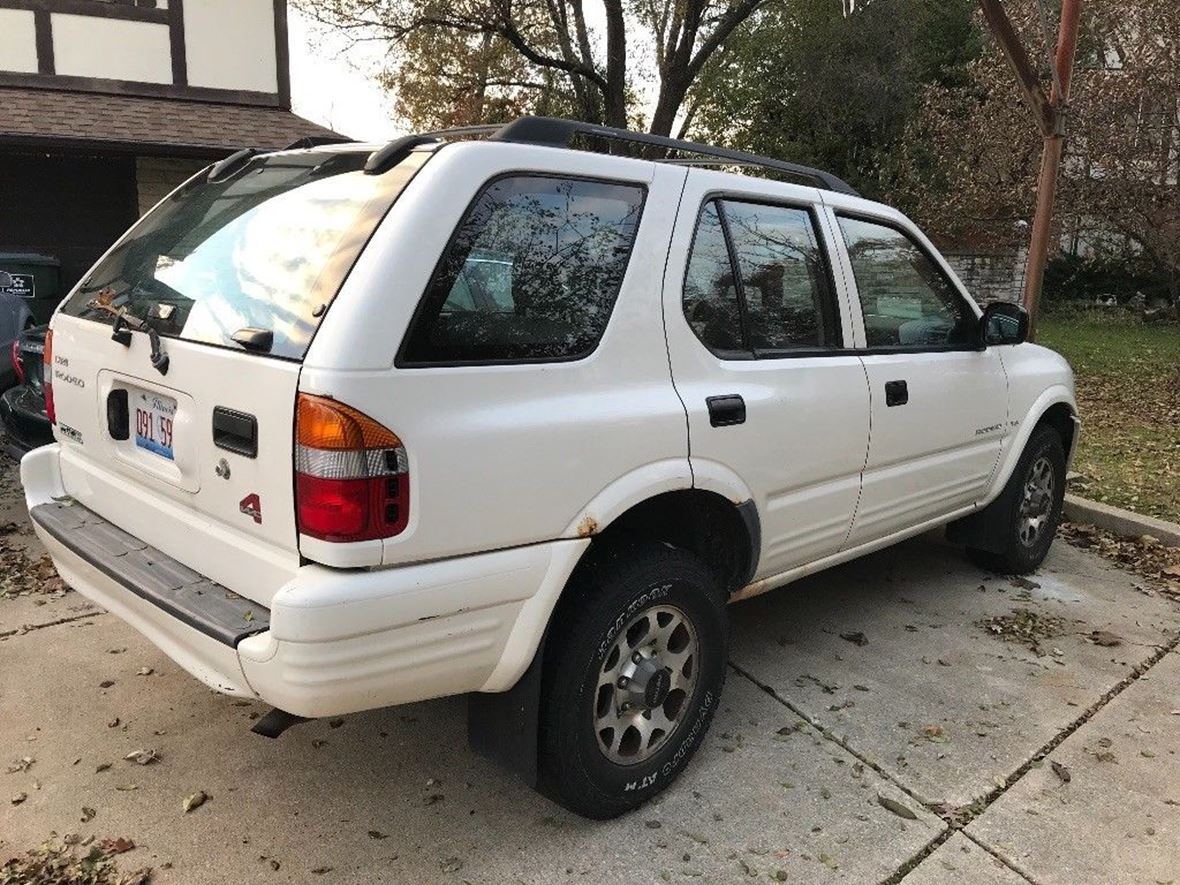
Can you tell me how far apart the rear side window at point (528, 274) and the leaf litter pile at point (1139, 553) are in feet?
12.3

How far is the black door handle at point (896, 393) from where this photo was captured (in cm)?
349

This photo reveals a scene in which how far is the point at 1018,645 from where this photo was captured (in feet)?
13.1

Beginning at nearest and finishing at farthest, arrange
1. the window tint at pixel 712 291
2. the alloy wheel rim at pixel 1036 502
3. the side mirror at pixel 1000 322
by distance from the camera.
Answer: the window tint at pixel 712 291 < the side mirror at pixel 1000 322 < the alloy wheel rim at pixel 1036 502

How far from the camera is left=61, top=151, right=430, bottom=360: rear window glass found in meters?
2.25

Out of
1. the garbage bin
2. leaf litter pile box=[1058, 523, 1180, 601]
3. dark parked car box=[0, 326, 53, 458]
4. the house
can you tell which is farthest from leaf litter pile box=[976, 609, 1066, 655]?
the house

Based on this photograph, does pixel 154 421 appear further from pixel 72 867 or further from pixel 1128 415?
pixel 1128 415

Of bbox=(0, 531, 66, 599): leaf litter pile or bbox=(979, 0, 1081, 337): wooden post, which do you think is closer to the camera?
bbox=(0, 531, 66, 599): leaf litter pile

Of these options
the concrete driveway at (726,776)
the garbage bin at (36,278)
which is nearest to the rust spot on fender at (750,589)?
the concrete driveway at (726,776)

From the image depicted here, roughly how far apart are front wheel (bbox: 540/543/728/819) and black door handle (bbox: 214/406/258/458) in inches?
36.5

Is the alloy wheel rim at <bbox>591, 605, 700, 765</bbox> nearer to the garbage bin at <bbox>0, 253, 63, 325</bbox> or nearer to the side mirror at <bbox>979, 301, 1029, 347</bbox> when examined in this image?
the side mirror at <bbox>979, 301, 1029, 347</bbox>

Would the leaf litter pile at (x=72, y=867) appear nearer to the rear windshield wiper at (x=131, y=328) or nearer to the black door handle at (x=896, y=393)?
the rear windshield wiper at (x=131, y=328)

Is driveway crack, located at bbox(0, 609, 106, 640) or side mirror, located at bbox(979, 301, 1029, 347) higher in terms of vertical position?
side mirror, located at bbox(979, 301, 1029, 347)

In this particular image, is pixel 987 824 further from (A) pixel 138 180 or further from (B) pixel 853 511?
(A) pixel 138 180

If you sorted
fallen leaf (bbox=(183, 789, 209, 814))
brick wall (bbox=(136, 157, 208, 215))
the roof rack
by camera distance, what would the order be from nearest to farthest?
the roof rack → fallen leaf (bbox=(183, 789, 209, 814)) → brick wall (bbox=(136, 157, 208, 215))
